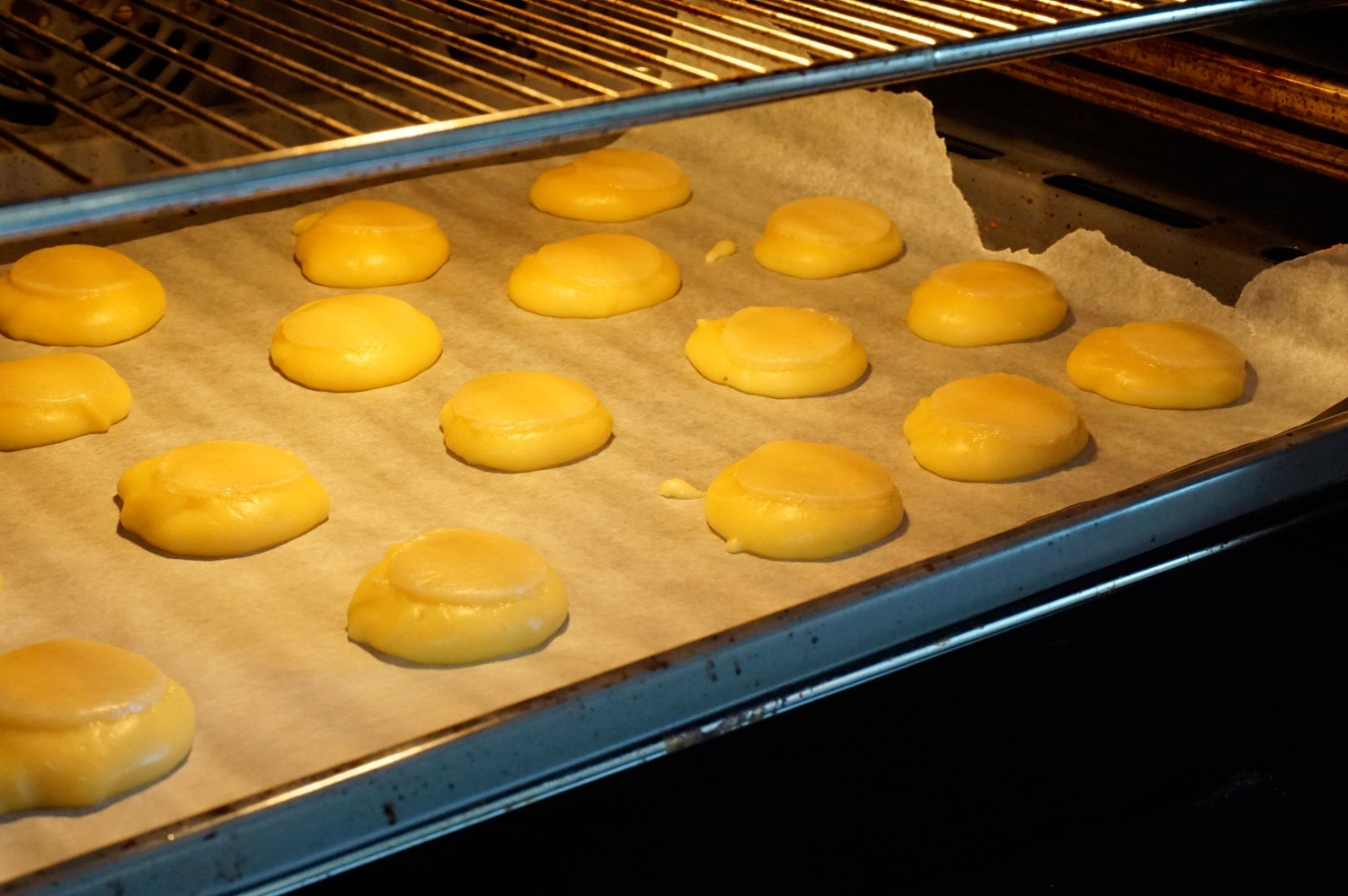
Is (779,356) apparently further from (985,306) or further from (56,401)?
(56,401)

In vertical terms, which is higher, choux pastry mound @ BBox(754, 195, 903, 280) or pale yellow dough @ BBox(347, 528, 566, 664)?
choux pastry mound @ BBox(754, 195, 903, 280)

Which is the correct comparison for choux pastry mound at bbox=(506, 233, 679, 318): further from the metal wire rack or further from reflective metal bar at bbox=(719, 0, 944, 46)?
reflective metal bar at bbox=(719, 0, 944, 46)

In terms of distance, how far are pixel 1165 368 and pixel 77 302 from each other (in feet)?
4.09

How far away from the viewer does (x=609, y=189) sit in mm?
1883

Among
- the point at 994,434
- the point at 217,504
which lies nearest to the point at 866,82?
the point at 994,434

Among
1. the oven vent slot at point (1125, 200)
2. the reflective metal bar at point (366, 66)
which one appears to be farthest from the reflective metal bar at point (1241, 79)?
the reflective metal bar at point (366, 66)

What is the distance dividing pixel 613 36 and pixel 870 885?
4.17 ft

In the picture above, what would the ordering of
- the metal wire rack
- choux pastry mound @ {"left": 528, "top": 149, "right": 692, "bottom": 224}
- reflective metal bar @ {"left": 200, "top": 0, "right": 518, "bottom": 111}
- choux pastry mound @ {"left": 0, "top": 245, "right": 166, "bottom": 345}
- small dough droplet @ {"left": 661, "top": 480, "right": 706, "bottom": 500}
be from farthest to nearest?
choux pastry mound @ {"left": 528, "top": 149, "right": 692, "bottom": 224}, choux pastry mound @ {"left": 0, "top": 245, "right": 166, "bottom": 345}, small dough droplet @ {"left": 661, "top": 480, "right": 706, "bottom": 500}, reflective metal bar @ {"left": 200, "top": 0, "right": 518, "bottom": 111}, the metal wire rack

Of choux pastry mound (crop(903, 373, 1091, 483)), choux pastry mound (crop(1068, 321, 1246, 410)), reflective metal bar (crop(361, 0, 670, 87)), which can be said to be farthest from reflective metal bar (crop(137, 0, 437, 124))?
choux pastry mound (crop(1068, 321, 1246, 410))

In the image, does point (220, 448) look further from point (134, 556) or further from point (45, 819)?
point (45, 819)

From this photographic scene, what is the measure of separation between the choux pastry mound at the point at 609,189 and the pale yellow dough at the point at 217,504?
750 mm

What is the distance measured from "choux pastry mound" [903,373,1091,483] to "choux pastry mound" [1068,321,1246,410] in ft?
0.33

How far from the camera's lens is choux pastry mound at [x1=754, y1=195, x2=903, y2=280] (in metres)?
1.75

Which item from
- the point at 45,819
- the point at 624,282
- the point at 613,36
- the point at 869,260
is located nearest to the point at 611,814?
the point at 45,819
